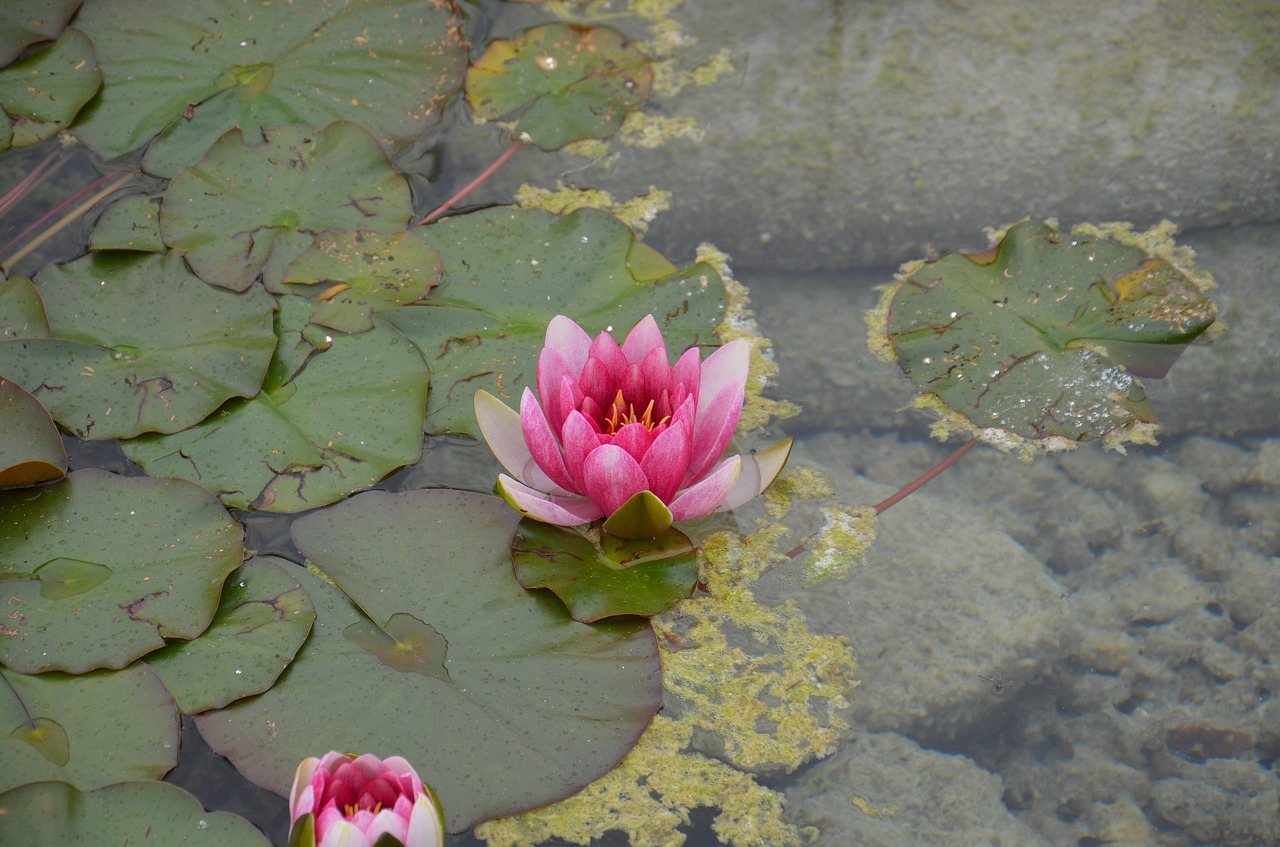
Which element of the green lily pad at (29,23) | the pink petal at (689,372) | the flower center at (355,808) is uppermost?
the green lily pad at (29,23)

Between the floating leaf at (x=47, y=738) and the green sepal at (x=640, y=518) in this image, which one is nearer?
the floating leaf at (x=47, y=738)

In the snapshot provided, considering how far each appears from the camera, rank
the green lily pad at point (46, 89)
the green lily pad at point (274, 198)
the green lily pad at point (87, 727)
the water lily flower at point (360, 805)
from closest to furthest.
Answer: the water lily flower at point (360, 805) < the green lily pad at point (87, 727) < the green lily pad at point (274, 198) < the green lily pad at point (46, 89)

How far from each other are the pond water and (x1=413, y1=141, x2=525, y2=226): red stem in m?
0.07

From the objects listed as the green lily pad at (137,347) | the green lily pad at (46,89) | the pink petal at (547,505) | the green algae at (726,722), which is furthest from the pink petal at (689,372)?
the green lily pad at (46,89)

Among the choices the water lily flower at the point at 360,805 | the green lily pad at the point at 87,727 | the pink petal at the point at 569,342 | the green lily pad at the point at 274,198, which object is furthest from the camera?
the green lily pad at the point at 274,198

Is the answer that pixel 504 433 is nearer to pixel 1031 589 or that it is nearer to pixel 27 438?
pixel 27 438

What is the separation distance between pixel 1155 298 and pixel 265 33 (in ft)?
9.30

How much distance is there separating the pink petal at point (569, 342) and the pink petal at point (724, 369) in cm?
29

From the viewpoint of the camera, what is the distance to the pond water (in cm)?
196

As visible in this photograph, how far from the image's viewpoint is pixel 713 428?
6.59ft

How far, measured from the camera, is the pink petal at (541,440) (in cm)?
190

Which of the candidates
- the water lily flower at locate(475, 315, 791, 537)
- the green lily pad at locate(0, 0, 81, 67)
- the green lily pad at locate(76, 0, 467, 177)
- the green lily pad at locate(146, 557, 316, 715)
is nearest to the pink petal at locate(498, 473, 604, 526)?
the water lily flower at locate(475, 315, 791, 537)

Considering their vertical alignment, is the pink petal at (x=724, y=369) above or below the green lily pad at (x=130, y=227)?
below

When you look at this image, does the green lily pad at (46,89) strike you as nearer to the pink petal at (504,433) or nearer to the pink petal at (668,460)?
the pink petal at (504,433)
